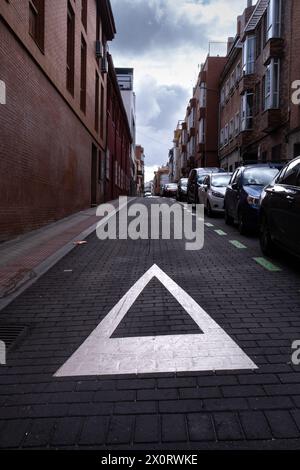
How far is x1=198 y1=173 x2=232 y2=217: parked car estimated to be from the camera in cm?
1705

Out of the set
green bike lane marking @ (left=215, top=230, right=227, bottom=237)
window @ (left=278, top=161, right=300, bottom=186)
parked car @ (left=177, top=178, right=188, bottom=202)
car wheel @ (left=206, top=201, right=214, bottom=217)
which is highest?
parked car @ (left=177, top=178, right=188, bottom=202)

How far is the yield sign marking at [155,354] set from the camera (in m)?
3.62

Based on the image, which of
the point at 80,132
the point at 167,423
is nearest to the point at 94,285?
the point at 167,423

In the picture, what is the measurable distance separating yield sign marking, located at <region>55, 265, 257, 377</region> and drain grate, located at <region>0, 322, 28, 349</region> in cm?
64

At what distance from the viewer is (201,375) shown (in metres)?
3.46

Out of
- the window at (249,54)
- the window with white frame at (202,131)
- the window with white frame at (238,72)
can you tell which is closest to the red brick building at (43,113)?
the window at (249,54)

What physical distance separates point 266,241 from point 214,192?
888 cm

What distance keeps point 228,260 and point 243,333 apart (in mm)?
3989

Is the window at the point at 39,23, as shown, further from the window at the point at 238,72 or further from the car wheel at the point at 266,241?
the window at the point at 238,72

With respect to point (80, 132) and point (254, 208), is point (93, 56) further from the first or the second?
point (254, 208)

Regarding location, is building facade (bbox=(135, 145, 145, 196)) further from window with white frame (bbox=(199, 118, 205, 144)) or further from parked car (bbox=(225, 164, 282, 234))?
parked car (bbox=(225, 164, 282, 234))

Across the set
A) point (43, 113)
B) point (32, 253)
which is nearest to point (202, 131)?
point (43, 113)

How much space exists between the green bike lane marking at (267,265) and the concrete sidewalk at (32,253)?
352cm

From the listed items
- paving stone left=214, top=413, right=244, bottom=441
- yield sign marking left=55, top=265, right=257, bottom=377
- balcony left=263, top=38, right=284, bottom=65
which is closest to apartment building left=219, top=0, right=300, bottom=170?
balcony left=263, top=38, right=284, bottom=65
